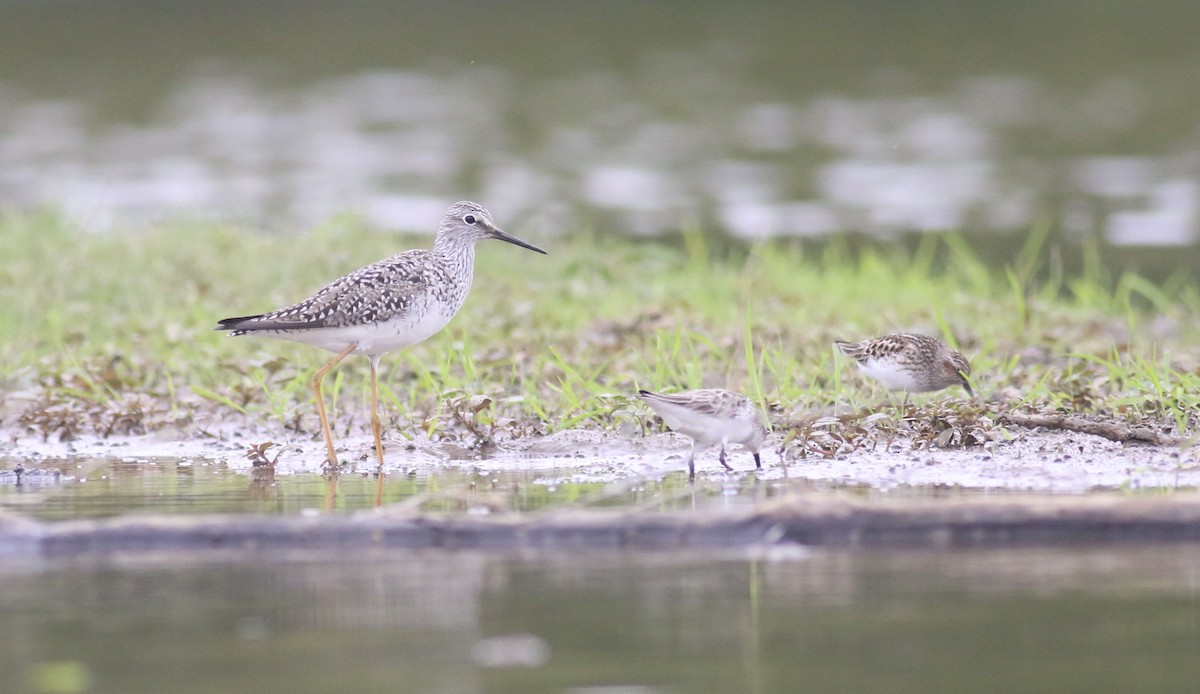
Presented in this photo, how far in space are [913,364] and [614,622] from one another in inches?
158

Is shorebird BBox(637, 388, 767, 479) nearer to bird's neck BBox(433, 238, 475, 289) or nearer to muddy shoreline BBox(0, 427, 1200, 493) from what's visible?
muddy shoreline BBox(0, 427, 1200, 493)

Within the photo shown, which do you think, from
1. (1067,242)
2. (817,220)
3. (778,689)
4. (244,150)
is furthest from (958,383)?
(244,150)

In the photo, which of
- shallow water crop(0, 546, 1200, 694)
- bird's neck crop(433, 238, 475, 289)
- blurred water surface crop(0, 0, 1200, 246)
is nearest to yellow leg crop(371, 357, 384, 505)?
bird's neck crop(433, 238, 475, 289)

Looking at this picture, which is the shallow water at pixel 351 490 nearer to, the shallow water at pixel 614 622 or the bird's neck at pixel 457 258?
the shallow water at pixel 614 622

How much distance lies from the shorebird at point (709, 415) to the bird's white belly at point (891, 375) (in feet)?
3.90

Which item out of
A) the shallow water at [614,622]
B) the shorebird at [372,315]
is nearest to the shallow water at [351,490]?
the shorebird at [372,315]

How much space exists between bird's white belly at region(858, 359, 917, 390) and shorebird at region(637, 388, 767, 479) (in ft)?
3.90

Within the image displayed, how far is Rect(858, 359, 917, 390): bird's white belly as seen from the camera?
8773 millimetres

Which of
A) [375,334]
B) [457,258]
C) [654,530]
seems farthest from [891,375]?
[654,530]

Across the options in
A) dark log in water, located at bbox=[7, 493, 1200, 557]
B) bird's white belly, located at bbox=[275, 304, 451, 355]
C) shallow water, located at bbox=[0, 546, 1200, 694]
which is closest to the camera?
shallow water, located at bbox=[0, 546, 1200, 694]

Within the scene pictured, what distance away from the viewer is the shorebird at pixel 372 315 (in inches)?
343

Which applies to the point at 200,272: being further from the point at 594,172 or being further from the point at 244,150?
the point at 244,150

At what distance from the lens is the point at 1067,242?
1802 cm

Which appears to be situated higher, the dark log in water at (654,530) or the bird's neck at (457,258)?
the bird's neck at (457,258)
